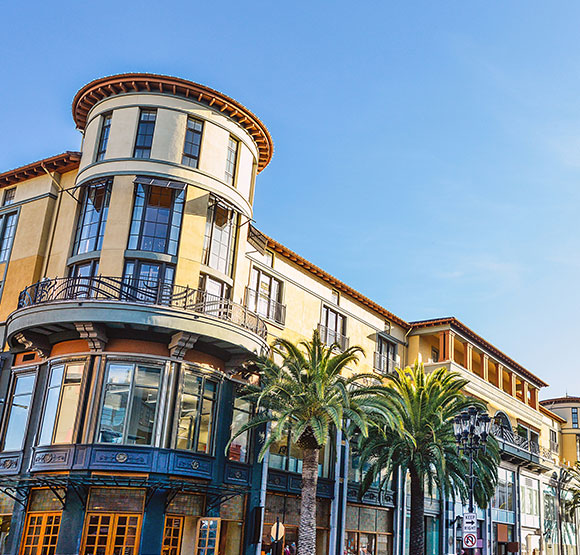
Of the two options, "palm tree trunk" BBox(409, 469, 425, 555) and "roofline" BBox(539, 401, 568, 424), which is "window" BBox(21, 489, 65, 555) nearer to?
"palm tree trunk" BBox(409, 469, 425, 555)

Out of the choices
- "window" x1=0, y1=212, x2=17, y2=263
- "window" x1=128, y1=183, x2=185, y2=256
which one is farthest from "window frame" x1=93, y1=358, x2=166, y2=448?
"window" x1=0, y1=212, x2=17, y2=263

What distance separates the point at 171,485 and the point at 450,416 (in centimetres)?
1512

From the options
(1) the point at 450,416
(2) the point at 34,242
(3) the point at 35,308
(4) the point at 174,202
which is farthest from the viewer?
(1) the point at 450,416

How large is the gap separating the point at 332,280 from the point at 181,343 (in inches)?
603

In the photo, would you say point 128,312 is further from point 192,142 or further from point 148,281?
point 192,142

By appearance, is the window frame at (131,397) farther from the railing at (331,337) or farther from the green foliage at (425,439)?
the railing at (331,337)

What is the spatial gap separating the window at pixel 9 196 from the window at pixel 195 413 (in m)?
14.3

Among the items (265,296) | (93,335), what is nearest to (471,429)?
A: (265,296)

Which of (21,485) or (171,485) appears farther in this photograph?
(21,485)

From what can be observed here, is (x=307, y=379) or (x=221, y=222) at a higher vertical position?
(x=221, y=222)

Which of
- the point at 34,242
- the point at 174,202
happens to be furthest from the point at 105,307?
the point at 34,242

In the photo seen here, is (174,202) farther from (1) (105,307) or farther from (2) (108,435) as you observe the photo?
(2) (108,435)

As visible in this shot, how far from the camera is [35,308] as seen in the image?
27844mm

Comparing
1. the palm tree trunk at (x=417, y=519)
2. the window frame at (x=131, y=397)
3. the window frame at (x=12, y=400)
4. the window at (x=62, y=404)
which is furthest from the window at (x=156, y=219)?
the palm tree trunk at (x=417, y=519)
